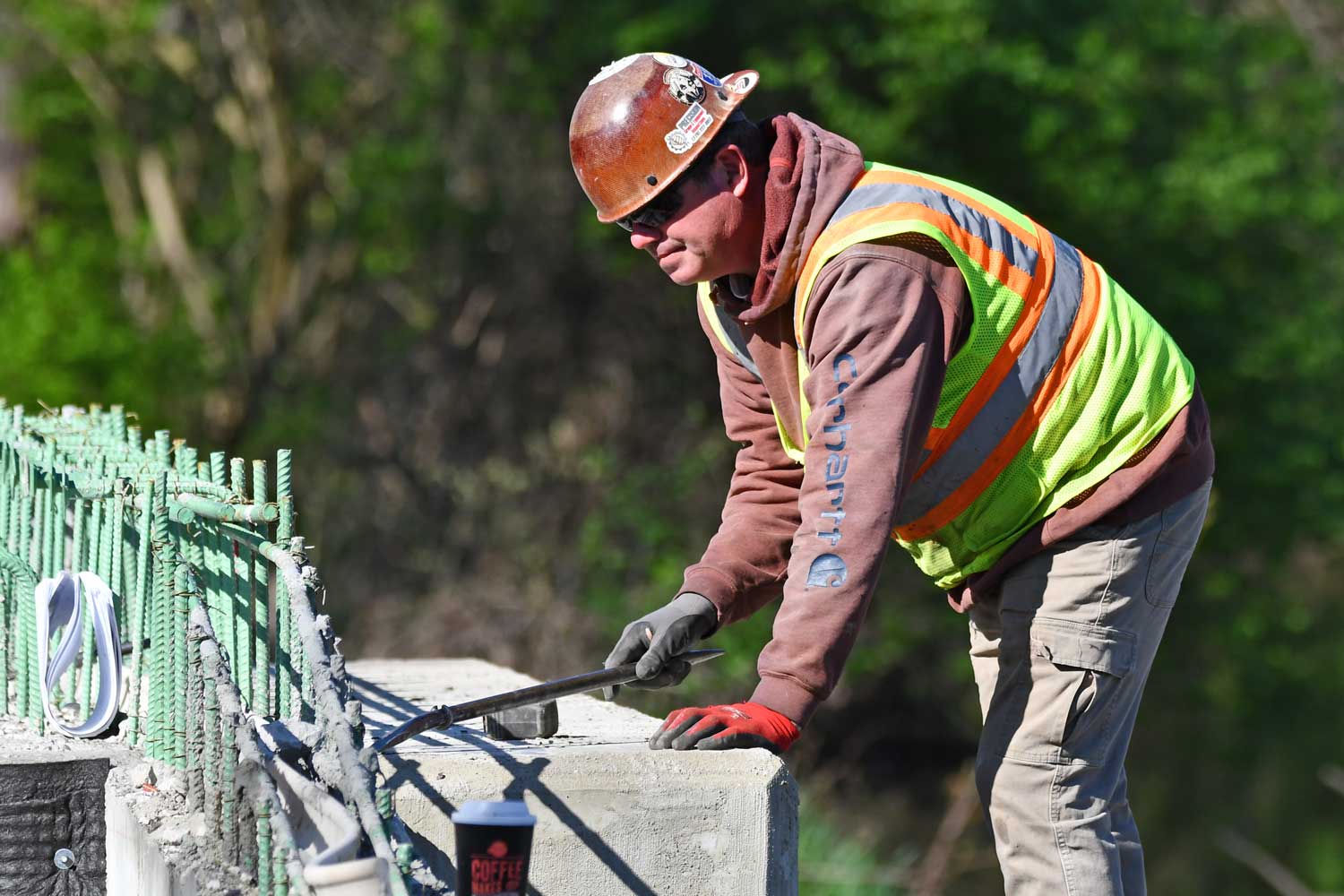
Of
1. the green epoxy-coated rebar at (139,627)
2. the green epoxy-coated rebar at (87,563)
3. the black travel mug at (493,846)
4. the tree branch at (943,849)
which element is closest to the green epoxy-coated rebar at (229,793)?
the black travel mug at (493,846)

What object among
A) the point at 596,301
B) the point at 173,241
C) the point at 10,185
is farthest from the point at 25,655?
the point at 10,185

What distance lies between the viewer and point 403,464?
14.2 m

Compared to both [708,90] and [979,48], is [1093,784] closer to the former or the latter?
[708,90]

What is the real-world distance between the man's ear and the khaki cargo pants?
3.11ft

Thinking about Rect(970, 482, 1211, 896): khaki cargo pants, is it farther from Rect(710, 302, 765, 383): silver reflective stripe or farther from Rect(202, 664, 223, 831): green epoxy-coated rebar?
Rect(202, 664, 223, 831): green epoxy-coated rebar

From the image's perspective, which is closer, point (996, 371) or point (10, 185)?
point (996, 371)

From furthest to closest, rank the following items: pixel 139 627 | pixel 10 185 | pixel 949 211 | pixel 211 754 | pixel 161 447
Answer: pixel 10 185 → pixel 161 447 → pixel 139 627 → pixel 949 211 → pixel 211 754

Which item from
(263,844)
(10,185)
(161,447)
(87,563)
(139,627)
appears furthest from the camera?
(10,185)

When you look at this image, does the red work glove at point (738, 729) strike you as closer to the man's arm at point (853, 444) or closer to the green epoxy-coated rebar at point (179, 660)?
the man's arm at point (853, 444)

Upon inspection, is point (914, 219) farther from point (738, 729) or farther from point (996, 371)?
point (738, 729)

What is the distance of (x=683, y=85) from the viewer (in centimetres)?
314

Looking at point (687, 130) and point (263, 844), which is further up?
point (687, 130)

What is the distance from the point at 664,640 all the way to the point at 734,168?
0.98 meters

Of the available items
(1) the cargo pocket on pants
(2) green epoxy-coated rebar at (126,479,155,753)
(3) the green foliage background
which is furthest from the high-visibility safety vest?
(3) the green foliage background
